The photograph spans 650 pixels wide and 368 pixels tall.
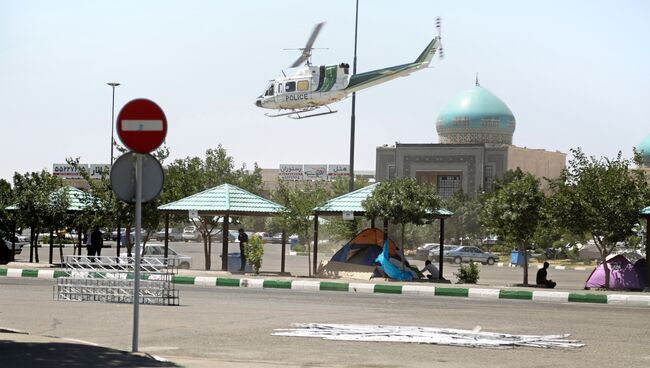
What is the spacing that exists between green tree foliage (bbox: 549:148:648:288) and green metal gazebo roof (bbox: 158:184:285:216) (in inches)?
345

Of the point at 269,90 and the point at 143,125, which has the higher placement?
the point at 269,90

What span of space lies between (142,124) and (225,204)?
75.2ft

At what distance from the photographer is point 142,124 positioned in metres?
11.1

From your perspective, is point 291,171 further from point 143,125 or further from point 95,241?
point 143,125

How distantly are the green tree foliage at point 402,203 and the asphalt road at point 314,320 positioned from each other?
7304 mm

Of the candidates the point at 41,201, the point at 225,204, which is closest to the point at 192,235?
the point at 41,201

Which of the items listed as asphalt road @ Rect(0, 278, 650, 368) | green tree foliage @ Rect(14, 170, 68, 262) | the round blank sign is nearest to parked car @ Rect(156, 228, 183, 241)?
green tree foliage @ Rect(14, 170, 68, 262)

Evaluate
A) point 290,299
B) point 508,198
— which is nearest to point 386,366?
point 290,299

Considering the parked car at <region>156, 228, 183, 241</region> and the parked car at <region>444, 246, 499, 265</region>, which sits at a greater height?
the parked car at <region>156, 228, 183, 241</region>

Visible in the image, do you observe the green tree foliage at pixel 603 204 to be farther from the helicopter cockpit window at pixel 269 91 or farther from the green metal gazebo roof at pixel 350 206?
the helicopter cockpit window at pixel 269 91

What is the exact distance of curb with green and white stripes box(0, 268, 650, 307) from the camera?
2528 cm

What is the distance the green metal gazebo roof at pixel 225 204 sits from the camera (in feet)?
111

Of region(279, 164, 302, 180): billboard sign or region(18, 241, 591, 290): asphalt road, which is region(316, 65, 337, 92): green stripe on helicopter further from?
region(279, 164, 302, 180): billboard sign

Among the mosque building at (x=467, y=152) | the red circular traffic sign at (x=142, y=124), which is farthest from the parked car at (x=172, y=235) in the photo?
the red circular traffic sign at (x=142, y=124)
